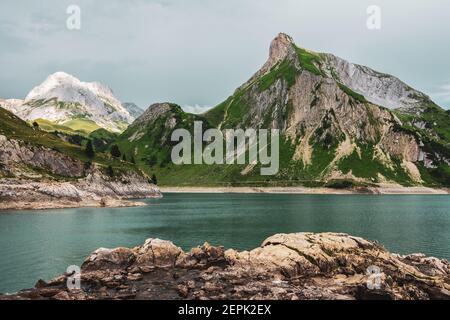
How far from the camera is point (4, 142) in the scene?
17950cm

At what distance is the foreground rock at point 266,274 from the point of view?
47.2m

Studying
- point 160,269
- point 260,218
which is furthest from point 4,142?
point 160,269

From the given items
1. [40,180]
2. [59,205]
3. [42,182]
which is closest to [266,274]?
[59,205]

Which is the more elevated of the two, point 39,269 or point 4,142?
point 4,142

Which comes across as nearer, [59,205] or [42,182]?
[59,205]

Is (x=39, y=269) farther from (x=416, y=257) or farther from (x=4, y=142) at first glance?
(x=4, y=142)

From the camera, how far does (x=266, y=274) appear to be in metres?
54.0

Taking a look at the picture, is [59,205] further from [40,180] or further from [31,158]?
[31,158]

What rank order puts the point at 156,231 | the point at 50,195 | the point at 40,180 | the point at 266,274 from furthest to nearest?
the point at 40,180 < the point at 50,195 < the point at 156,231 < the point at 266,274

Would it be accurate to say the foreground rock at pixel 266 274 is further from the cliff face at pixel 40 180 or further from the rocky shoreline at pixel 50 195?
the cliff face at pixel 40 180

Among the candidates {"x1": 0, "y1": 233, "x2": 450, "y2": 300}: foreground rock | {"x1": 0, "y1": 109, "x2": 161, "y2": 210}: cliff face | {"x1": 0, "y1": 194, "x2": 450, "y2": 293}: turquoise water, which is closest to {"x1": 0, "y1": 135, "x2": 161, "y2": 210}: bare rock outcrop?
{"x1": 0, "y1": 109, "x2": 161, "y2": 210}: cliff face

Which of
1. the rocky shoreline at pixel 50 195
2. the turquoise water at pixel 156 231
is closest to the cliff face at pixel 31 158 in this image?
the rocky shoreline at pixel 50 195
